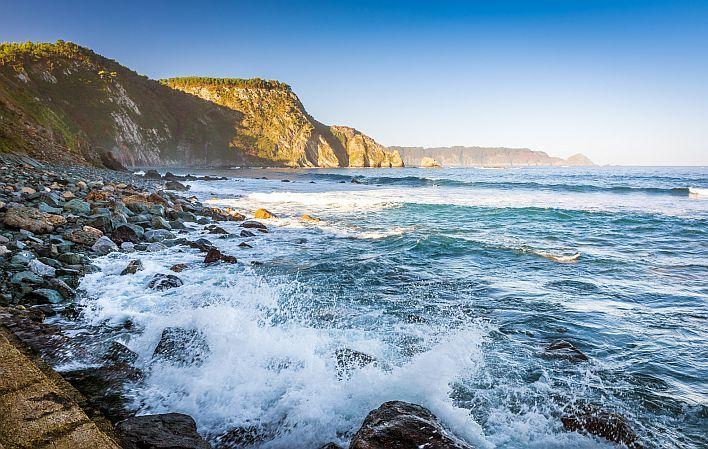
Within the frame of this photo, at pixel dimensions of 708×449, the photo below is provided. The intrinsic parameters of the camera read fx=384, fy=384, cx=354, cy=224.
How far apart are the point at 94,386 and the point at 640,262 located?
12236 millimetres

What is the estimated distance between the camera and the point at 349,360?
459cm

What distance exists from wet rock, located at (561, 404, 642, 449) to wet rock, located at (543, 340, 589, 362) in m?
1.22

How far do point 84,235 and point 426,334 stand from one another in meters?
8.38

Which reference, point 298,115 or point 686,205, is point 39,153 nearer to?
point 686,205

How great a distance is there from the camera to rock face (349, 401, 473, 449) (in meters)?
2.90

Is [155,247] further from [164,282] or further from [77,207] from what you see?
[164,282]

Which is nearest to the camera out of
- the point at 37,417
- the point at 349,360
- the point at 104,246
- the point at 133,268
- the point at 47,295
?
the point at 37,417

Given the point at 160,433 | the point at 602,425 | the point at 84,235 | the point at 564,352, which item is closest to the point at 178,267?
the point at 84,235

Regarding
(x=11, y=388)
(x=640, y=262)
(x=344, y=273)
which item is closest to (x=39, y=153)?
(x=344, y=273)

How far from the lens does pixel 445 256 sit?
11008 mm

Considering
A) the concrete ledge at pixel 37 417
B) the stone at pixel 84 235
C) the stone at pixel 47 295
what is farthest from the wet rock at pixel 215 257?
the concrete ledge at pixel 37 417

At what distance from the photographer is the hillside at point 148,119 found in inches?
1228

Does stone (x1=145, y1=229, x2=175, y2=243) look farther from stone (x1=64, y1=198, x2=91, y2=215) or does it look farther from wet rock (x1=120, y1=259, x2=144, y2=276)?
wet rock (x1=120, y1=259, x2=144, y2=276)

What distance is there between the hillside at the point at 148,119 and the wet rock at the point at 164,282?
18.7 metres
